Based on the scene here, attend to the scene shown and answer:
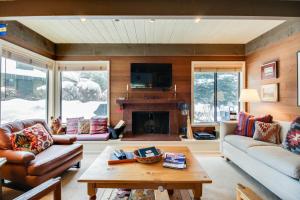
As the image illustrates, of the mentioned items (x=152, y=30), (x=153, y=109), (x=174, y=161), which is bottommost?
(x=174, y=161)

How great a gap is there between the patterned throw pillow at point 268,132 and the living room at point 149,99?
0.02m

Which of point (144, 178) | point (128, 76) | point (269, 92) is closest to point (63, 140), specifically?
point (144, 178)

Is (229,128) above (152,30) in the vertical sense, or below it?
below

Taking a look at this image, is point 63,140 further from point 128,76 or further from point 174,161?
point 128,76

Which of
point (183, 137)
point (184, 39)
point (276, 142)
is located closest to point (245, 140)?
point (276, 142)

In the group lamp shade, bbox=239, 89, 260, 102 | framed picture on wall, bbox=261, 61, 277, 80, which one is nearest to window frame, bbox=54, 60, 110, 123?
lamp shade, bbox=239, 89, 260, 102

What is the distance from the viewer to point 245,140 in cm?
308

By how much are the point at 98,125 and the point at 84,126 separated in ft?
1.05

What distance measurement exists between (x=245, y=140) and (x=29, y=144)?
130 inches

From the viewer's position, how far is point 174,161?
219 centimetres

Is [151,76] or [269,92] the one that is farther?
[151,76]

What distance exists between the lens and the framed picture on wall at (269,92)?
3.52m

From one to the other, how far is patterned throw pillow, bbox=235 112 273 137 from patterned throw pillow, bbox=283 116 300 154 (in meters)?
0.66

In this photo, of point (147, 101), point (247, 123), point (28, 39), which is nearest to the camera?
point (247, 123)
